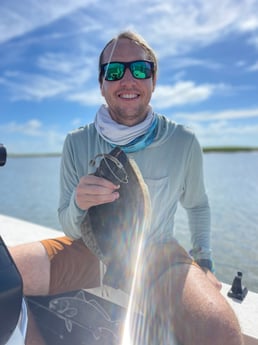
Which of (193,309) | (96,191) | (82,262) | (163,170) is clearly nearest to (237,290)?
(193,309)

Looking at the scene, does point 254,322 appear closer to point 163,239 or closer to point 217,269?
point 163,239

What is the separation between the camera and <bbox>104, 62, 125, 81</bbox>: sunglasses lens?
6.94 ft

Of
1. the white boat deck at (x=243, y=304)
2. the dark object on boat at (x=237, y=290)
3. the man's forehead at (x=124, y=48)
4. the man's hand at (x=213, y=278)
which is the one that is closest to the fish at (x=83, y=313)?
the white boat deck at (x=243, y=304)

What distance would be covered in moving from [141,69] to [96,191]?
1.03 m

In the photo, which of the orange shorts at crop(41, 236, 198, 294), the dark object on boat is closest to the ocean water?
the dark object on boat

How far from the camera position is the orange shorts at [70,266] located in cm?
203

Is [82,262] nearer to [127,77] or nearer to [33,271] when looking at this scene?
[33,271]

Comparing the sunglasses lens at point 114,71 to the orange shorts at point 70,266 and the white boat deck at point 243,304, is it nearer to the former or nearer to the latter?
the orange shorts at point 70,266

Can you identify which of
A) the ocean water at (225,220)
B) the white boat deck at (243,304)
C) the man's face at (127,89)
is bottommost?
the ocean water at (225,220)

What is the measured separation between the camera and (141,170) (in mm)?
2150

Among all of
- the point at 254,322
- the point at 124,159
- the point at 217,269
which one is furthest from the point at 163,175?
the point at 217,269

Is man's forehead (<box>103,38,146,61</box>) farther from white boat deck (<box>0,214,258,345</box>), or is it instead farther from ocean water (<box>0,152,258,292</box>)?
ocean water (<box>0,152,258,292</box>)

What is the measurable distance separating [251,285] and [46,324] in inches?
94.8

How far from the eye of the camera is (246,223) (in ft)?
23.0
